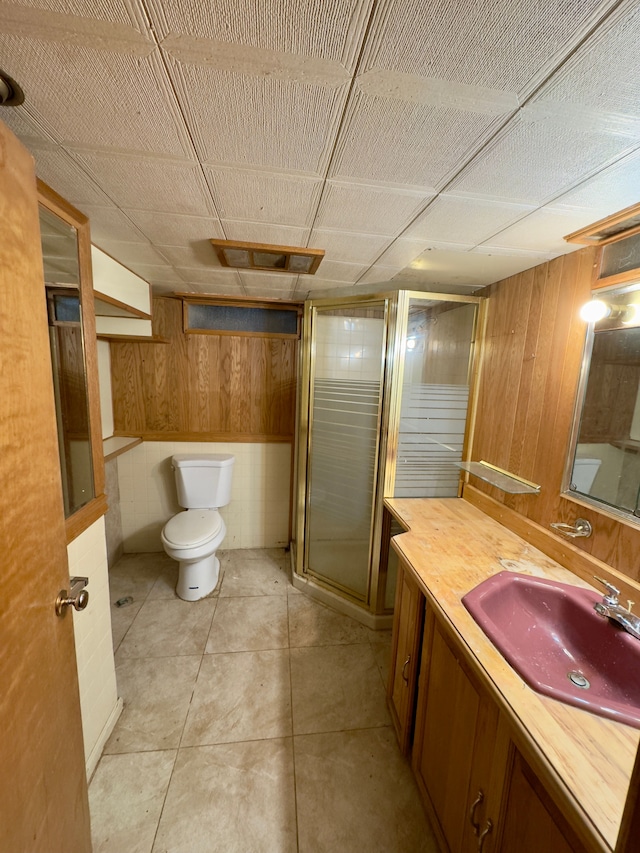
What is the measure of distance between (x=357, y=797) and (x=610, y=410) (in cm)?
172

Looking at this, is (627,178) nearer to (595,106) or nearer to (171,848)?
(595,106)

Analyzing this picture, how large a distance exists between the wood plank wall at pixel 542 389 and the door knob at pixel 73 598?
5.46 ft

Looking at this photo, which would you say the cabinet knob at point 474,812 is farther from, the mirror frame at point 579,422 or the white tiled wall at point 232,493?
the white tiled wall at point 232,493

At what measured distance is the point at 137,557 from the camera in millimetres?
2666

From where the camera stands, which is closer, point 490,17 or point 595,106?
point 490,17

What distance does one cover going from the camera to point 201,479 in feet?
8.20

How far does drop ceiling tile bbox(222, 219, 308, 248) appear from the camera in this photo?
127 cm

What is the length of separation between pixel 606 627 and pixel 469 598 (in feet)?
1.28

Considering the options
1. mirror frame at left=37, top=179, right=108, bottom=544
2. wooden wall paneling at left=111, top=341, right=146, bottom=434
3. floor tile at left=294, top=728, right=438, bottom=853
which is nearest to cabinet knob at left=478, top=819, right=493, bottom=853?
floor tile at left=294, top=728, right=438, bottom=853

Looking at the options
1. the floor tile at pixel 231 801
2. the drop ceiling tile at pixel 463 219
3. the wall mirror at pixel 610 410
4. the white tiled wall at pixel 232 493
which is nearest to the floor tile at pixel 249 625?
the floor tile at pixel 231 801

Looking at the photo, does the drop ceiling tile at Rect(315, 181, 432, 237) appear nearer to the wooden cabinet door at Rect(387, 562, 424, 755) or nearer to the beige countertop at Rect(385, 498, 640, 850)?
the beige countertop at Rect(385, 498, 640, 850)

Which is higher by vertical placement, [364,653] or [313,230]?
[313,230]

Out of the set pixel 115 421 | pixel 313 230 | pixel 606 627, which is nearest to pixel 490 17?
pixel 313 230

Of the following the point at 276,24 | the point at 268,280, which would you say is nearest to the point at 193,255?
the point at 268,280
